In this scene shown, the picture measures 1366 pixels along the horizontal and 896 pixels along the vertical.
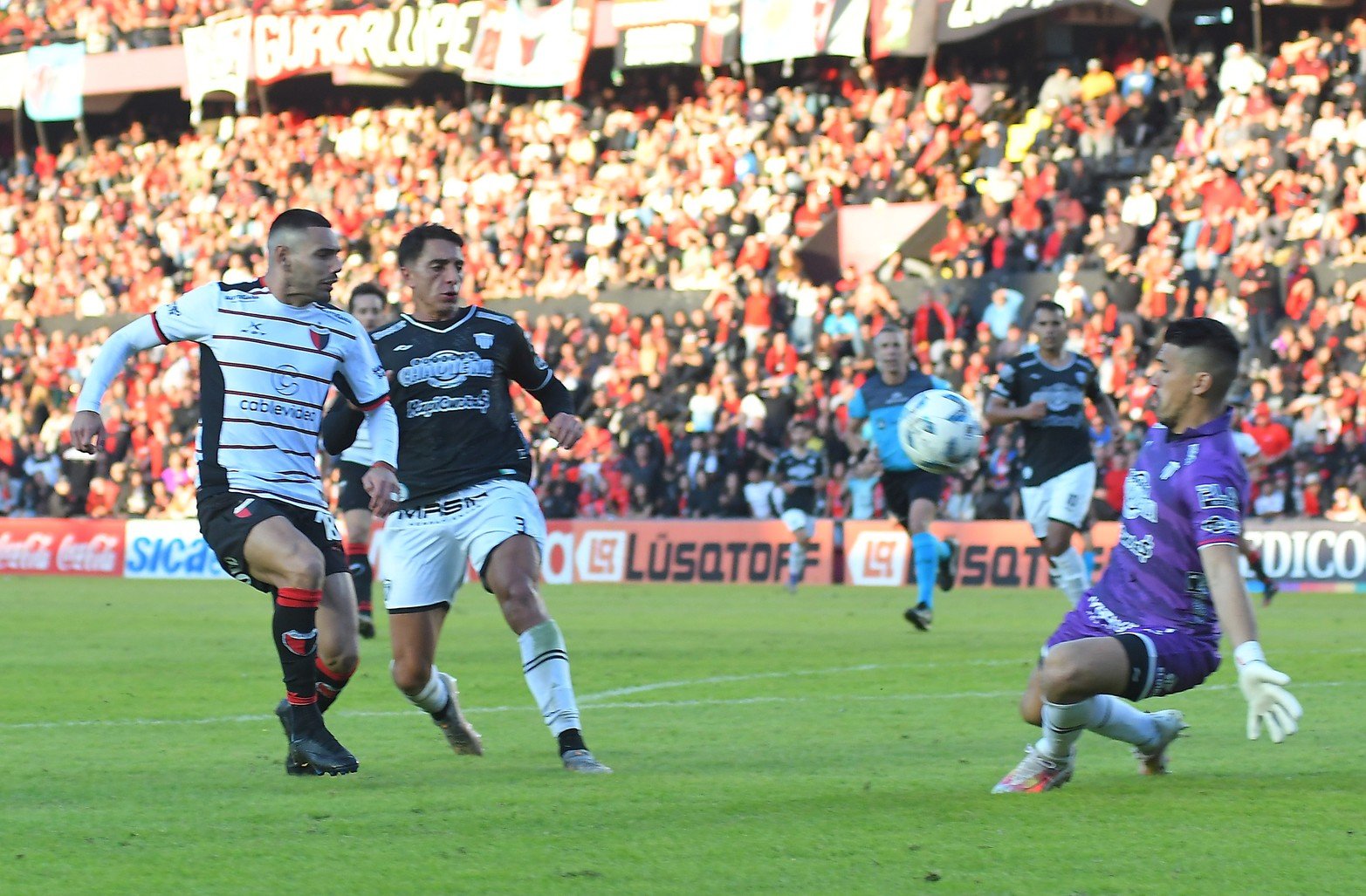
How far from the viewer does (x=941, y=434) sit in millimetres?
12641

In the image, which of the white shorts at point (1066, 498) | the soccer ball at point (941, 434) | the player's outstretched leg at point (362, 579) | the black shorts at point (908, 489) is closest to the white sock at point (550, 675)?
the soccer ball at point (941, 434)

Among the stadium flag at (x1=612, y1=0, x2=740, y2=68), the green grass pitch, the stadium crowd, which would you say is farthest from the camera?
the stadium flag at (x1=612, y1=0, x2=740, y2=68)

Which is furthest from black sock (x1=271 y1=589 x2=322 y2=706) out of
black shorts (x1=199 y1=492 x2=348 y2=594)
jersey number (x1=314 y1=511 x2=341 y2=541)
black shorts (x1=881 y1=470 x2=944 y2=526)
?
black shorts (x1=881 y1=470 x2=944 y2=526)

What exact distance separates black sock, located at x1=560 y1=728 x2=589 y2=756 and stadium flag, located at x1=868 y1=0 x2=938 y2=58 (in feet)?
76.8

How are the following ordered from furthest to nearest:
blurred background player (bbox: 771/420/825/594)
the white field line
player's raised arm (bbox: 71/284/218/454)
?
blurred background player (bbox: 771/420/825/594) < the white field line < player's raised arm (bbox: 71/284/218/454)

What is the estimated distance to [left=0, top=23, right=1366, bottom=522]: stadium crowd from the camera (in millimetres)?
23594

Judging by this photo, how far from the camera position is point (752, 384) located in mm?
26734

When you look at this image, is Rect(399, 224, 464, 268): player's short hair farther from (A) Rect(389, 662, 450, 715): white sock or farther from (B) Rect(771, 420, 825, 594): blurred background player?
(B) Rect(771, 420, 825, 594): blurred background player

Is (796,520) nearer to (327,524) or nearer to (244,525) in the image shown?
(327,524)

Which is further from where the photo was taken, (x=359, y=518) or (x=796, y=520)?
(x=796, y=520)

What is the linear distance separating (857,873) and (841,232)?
2438 centimetres

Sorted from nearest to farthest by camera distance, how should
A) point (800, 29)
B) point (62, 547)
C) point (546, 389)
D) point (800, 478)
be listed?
point (546, 389), point (800, 478), point (62, 547), point (800, 29)

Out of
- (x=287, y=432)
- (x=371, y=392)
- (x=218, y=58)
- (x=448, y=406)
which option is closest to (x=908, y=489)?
(x=448, y=406)

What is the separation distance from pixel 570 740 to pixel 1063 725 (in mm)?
2021
